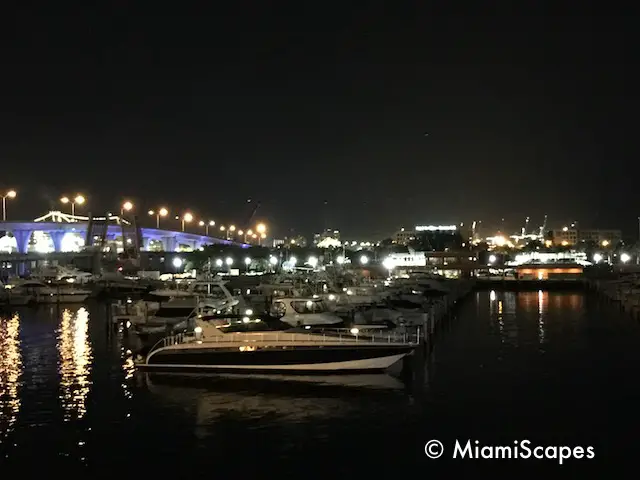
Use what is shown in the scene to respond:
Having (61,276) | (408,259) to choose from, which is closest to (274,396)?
(61,276)

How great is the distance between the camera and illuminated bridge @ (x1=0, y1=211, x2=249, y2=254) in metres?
133

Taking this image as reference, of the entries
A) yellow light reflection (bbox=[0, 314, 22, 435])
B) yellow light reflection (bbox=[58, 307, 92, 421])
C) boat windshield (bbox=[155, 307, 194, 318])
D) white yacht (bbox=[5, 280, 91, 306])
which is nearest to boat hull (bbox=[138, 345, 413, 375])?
yellow light reflection (bbox=[58, 307, 92, 421])

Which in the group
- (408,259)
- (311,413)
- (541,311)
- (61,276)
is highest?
(408,259)

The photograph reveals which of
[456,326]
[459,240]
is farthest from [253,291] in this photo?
[459,240]

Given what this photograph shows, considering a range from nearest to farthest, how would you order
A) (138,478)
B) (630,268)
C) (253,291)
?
1. (138,478)
2. (253,291)
3. (630,268)

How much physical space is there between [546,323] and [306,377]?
2279 cm

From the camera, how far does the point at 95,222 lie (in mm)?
Answer: 139750

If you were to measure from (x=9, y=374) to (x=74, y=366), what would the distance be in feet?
7.68

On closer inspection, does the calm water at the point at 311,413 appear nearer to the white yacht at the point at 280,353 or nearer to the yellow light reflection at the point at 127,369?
the yellow light reflection at the point at 127,369

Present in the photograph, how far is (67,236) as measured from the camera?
146000 mm

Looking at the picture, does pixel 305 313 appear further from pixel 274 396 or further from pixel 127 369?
pixel 274 396

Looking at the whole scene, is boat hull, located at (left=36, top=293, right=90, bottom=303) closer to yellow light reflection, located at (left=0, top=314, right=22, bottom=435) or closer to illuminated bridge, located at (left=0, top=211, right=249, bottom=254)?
yellow light reflection, located at (left=0, top=314, right=22, bottom=435)

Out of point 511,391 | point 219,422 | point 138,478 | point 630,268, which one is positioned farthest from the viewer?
point 630,268

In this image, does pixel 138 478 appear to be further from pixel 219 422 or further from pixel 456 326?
pixel 456 326
